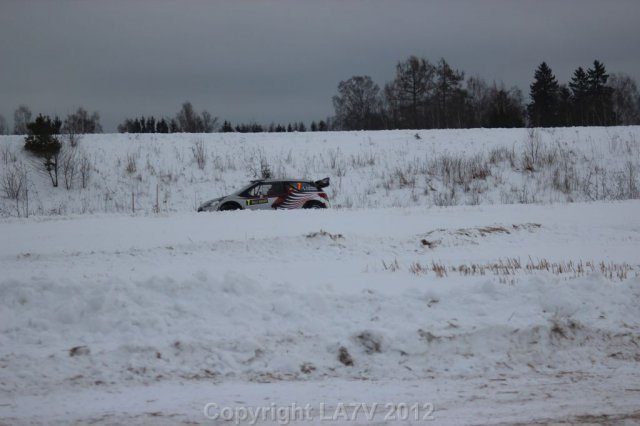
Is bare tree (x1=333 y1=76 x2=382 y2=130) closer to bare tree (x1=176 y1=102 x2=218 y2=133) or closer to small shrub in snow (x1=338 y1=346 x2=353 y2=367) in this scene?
bare tree (x1=176 y1=102 x2=218 y2=133)

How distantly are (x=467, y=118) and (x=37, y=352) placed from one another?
6512cm

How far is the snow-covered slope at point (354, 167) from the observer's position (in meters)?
26.0

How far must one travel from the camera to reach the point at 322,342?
250 inches

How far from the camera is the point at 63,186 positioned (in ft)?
89.3

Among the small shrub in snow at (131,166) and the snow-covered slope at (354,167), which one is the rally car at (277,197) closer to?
the snow-covered slope at (354,167)

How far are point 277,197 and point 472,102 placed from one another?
64.8 metres

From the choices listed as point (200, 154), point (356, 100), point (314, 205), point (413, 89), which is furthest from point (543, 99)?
point (314, 205)

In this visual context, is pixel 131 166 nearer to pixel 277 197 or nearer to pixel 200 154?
pixel 200 154

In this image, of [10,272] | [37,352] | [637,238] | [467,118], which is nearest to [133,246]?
[10,272]

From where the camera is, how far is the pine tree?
60781 millimetres

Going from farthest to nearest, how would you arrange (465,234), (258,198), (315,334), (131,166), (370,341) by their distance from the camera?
(131,166), (258,198), (465,234), (315,334), (370,341)

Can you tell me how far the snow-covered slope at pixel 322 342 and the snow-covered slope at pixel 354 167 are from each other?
16.2 meters

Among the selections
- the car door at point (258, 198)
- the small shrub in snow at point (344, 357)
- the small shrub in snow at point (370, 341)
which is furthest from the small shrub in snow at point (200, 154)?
the small shrub in snow at point (344, 357)

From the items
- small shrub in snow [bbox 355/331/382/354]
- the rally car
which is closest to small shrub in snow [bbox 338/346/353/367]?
small shrub in snow [bbox 355/331/382/354]
